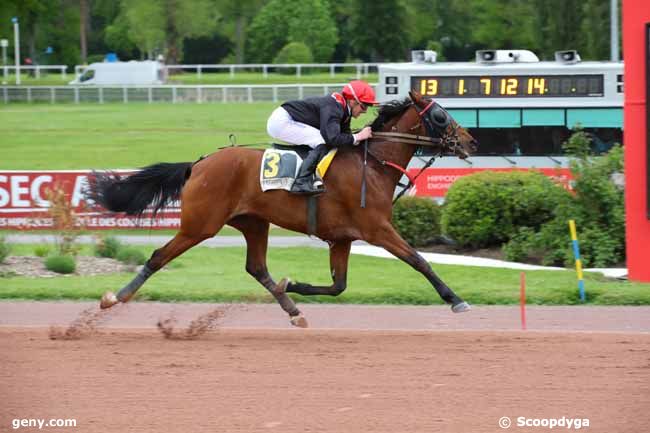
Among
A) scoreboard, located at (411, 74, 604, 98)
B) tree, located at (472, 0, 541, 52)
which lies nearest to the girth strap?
scoreboard, located at (411, 74, 604, 98)

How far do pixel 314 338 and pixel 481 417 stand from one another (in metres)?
3.02

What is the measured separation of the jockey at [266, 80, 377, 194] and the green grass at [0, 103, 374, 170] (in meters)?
20.9

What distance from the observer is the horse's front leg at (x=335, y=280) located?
34.0 feet

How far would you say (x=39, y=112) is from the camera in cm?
4500

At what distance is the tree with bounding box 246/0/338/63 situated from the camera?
186 feet

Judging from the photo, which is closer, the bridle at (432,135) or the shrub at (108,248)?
the bridle at (432,135)

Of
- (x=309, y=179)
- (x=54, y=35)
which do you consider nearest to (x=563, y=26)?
(x=54, y=35)

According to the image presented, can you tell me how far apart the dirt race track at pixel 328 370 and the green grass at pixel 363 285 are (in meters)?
0.55

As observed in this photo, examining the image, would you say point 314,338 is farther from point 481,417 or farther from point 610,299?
point 610,299

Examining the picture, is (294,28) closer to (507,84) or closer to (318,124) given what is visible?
(507,84)

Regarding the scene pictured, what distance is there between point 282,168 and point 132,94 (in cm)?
3988

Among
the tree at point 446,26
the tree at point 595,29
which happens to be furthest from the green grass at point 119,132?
the tree at point 446,26

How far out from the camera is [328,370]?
8.88m

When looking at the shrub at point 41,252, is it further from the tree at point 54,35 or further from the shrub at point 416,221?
the tree at point 54,35
